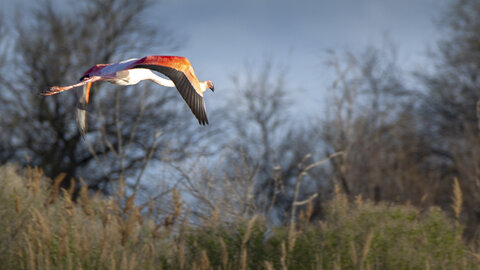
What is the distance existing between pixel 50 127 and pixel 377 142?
8459 mm

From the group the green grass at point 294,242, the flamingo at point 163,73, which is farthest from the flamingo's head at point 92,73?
the green grass at point 294,242

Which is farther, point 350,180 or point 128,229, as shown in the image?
point 350,180

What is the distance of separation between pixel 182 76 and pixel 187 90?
73 millimetres

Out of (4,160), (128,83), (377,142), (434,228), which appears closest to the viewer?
(128,83)

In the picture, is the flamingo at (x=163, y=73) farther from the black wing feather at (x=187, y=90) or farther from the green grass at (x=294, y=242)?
the green grass at (x=294, y=242)

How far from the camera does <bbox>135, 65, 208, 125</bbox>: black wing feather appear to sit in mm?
2180

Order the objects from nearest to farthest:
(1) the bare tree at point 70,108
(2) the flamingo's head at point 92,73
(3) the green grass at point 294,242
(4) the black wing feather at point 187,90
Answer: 1. (4) the black wing feather at point 187,90
2. (2) the flamingo's head at point 92,73
3. (3) the green grass at point 294,242
4. (1) the bare tree at point 70,108

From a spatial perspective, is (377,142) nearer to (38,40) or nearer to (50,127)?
(50,127)

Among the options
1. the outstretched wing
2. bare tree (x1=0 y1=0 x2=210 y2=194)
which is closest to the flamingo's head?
the outstretched wing

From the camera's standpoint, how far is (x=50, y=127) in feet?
46.3

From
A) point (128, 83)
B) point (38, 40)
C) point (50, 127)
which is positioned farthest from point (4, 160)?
point (128, 83)

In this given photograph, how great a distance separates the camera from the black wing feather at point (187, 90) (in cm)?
218

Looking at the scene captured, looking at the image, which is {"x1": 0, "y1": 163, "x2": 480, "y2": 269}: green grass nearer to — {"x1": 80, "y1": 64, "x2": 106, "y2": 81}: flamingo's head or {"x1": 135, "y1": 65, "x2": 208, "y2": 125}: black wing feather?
{"x1": 80, "y1": 64, "x2": 106, "y2": 81}: flamingo's head

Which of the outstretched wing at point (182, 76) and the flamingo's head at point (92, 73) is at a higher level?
the flamingo's head at point (92, 73)
